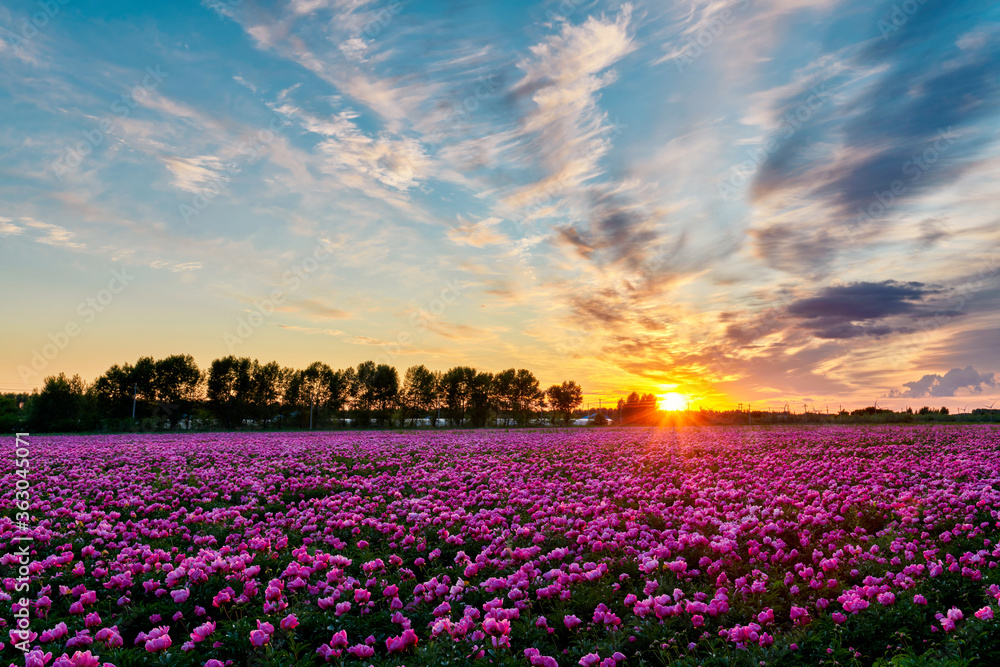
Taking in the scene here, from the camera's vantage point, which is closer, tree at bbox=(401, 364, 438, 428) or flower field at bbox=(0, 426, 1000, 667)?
flower field at bbox=(0, 426, 1000, 667)

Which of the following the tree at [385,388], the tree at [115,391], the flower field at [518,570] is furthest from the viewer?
the tree at [385,388]

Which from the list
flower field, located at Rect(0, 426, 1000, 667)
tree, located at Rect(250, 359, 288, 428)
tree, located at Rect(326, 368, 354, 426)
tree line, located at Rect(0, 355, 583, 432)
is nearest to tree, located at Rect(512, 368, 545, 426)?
tree line, located at Rect(0, 355, 583, 432)

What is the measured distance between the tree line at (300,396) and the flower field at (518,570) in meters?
73.6

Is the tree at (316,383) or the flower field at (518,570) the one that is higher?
the tree at (316,383)

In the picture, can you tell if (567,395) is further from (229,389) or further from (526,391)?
(229,389)

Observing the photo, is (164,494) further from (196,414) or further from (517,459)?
(196,414)

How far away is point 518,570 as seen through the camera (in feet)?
21.2

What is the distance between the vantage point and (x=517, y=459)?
693 inches

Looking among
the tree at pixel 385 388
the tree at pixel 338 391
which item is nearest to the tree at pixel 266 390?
the tree at pixel 338 391

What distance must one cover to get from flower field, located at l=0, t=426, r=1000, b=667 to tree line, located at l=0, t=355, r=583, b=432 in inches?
2896

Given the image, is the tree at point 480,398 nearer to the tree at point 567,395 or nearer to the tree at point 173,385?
the tree at point 567,395

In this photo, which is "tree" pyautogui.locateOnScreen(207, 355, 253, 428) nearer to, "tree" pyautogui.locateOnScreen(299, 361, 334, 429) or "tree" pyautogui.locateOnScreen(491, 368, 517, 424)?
"tree" pyautogui.locateOnScreen(299, 361, 334, 429)

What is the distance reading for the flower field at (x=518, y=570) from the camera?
191 inches

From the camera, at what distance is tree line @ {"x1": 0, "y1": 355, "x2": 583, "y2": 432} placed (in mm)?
86125
